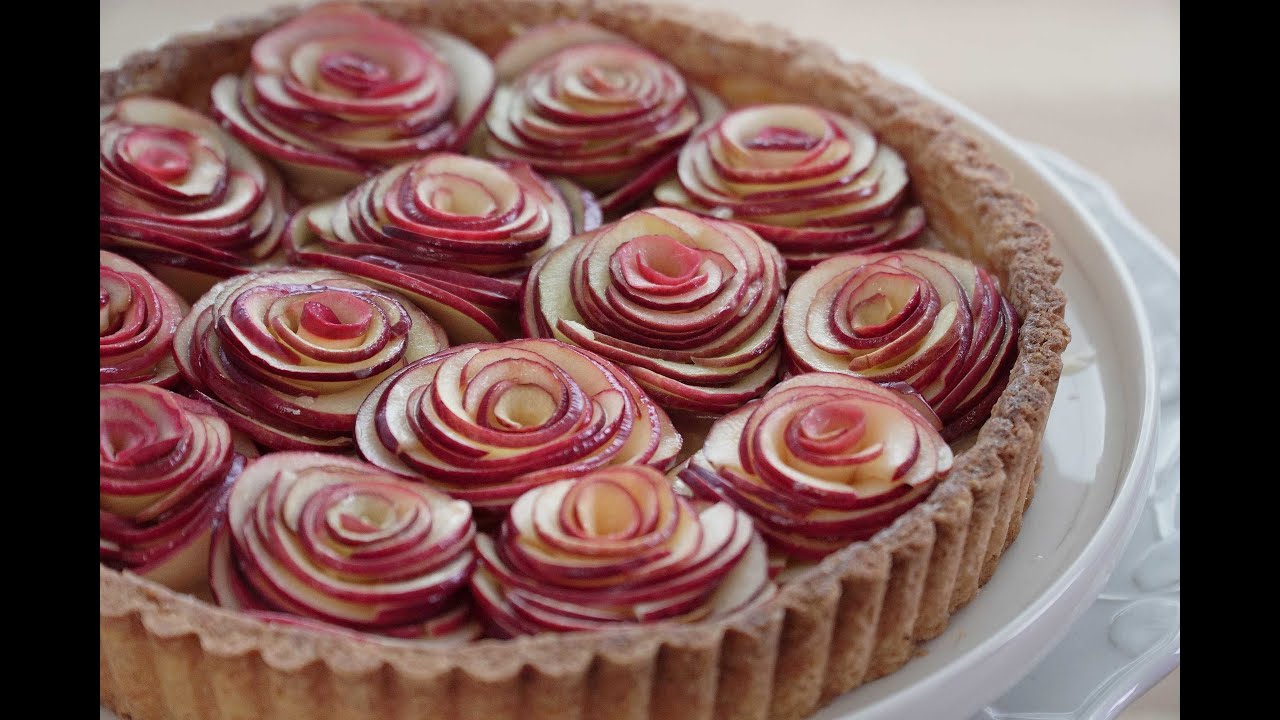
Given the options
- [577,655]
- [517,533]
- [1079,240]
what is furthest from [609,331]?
[1079,240]

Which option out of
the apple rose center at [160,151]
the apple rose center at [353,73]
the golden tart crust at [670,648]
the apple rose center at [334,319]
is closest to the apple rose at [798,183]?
the golden tart crust at [670,648]

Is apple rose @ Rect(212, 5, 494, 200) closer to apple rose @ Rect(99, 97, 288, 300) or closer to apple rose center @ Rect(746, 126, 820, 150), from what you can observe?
apple rose @ Rect(99, 97, 288, 300)

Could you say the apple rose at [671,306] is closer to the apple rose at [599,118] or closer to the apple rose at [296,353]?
the apple rose at [296,353]

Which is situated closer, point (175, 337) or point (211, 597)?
point (211, 597)

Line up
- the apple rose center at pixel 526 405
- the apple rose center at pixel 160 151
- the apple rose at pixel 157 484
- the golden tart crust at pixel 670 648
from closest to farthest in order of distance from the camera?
the golden tart crust at pixel 670 648 → the apple rose at pixel 157 484 → the apple rose center at pixel 526 405 → the apple rose center at pixel 160 151

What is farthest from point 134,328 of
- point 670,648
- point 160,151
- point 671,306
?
point 670,648

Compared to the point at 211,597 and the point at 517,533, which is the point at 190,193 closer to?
the point at 211,597

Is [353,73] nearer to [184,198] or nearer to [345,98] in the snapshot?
[345,98]
